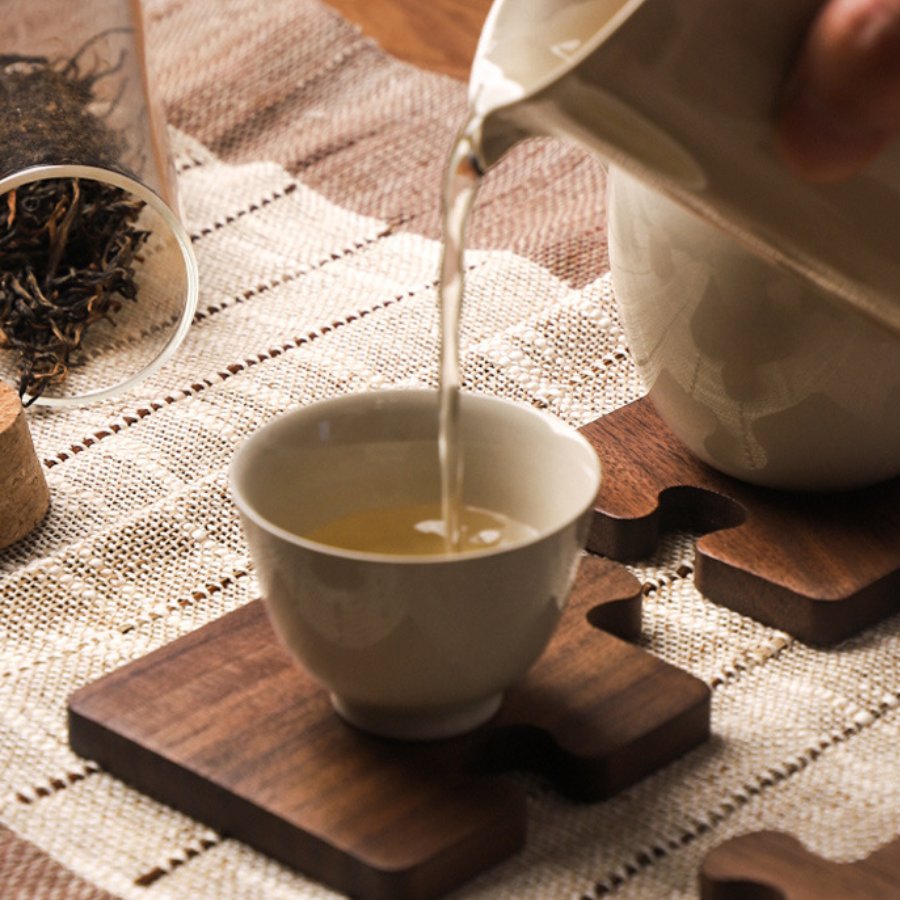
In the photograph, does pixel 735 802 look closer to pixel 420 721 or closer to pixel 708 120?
pixel 420 721

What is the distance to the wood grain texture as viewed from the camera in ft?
5.29

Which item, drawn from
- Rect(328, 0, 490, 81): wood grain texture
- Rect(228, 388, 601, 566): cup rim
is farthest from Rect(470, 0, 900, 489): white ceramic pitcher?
Rect(328, 0, 490, 81): wood grain texture

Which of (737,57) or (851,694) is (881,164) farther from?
(851,694)

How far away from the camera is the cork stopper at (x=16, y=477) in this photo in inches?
35.4

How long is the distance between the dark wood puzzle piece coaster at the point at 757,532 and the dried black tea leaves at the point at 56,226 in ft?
1.24

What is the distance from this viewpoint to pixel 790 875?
630mm

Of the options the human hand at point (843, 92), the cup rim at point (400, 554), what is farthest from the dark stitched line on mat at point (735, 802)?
the human hand at point (843, 92)

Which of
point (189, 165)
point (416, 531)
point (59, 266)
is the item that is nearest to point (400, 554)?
point (416, 531)

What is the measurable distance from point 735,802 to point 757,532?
20 centimetres

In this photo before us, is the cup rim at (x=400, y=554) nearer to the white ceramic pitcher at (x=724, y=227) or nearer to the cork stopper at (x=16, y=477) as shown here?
the white ceramic pitcher at (x=724, y=227)

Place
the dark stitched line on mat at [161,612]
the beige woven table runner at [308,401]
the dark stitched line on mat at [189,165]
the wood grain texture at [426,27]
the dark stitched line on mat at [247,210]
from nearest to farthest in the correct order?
1. the beige woven table runner at [308,401]
2. the dark stitched line on mat at [161,612]
3. the dark stitched line on mat at [247,210]
4. the dark stitched line on mat at [189,165]
5. the wood grain texture at [426,27]

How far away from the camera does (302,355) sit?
1107mm

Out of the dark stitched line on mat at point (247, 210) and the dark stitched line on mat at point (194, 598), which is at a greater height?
→ the dark stitched line on mat at point (247, 210)

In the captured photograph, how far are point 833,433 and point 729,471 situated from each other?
74 millimetres
